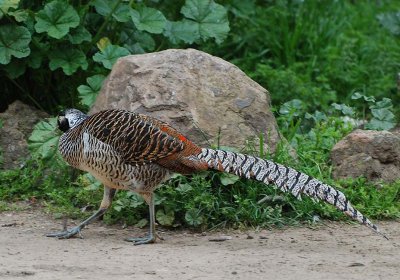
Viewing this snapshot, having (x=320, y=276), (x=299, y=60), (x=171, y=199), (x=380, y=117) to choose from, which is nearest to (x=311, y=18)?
(x=299, y=60)

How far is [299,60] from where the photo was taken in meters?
10.8

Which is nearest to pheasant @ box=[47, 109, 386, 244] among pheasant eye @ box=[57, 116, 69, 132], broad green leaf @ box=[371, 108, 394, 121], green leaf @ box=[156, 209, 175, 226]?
pheasant eye @ box=[57, 116, 69, 132]

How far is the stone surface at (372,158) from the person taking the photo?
7570 millimetres

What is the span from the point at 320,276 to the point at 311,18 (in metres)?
5.97

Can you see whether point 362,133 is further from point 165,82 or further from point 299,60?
point 299,60

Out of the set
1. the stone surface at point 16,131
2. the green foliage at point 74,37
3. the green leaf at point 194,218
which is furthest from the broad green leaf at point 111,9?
the green leaf at point 194,218

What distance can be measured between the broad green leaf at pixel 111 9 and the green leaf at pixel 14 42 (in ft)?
2.31

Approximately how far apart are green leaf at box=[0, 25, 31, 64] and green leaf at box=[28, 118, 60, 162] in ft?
2.69

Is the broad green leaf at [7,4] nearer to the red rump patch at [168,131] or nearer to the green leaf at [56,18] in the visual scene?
the green leaf at [56,18]

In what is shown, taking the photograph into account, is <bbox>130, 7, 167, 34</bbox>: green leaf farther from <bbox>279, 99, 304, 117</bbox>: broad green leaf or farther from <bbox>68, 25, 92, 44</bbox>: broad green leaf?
<bbox>279, 99, 304, 117</bbox>: broad green leaf

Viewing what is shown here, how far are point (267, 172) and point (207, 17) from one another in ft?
9.07

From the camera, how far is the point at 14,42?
8.29 metres

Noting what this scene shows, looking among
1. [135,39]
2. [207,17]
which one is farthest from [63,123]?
[207,17]

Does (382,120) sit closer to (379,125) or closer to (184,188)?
(379,125)
